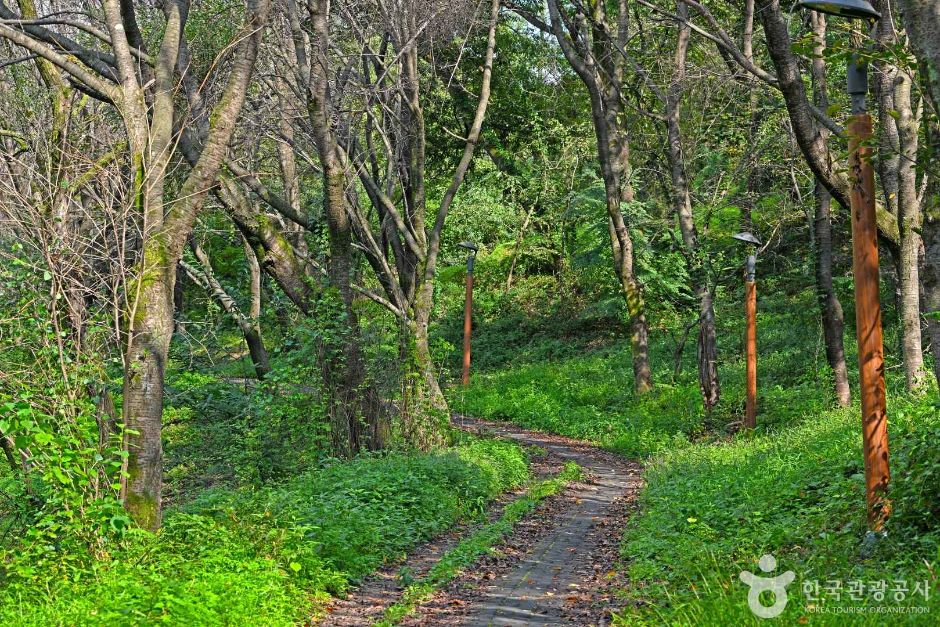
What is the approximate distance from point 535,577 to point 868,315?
3.79m

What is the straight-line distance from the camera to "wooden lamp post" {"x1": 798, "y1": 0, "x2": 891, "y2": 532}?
23.6 ft

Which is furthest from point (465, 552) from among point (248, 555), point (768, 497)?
point (768, 497)

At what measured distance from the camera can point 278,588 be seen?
7.21 meters

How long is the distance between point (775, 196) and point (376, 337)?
14.1 meters

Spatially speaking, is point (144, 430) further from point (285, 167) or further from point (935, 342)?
point (285, 167)

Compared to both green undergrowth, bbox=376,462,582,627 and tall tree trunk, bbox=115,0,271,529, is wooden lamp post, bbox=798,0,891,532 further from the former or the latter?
tall tree trunk, bbox=115,0,271,529

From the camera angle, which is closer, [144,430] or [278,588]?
[278,588]

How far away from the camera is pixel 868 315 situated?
7273 mm

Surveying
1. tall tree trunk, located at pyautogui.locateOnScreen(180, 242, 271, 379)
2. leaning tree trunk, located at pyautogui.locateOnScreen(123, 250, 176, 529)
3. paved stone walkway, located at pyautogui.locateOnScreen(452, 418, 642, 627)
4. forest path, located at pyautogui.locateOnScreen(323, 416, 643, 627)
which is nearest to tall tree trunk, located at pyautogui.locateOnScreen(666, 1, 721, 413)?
paved stone walkway, located at pyautogui.locateOnScreen(452, 418, 642, 627)

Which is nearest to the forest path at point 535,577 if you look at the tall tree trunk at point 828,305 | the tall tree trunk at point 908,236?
the tall tree trunk at point 908,236

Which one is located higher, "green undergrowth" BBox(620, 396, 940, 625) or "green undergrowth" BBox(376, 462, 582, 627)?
"green undergrowth" BBox(620, 396, 940, 625)

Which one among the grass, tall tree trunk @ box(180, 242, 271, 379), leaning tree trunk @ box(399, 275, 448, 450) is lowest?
the grass

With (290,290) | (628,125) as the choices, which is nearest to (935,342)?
(290,290)

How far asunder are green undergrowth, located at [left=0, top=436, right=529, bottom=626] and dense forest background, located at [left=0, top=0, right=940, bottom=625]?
0.11 ft
